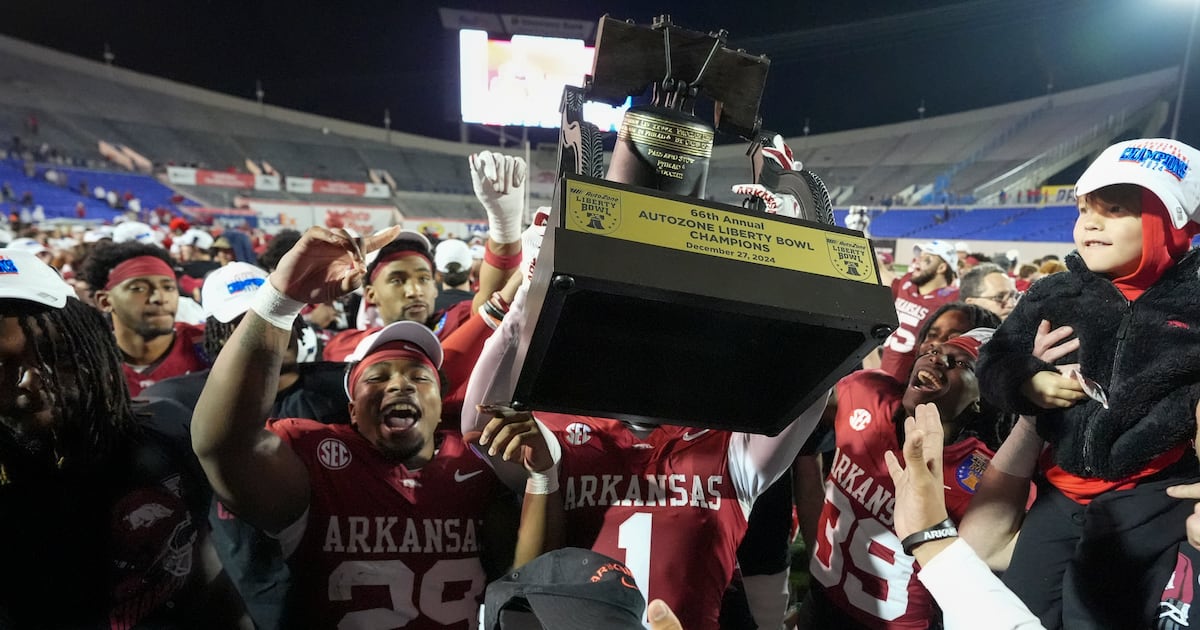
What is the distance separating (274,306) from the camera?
121cm

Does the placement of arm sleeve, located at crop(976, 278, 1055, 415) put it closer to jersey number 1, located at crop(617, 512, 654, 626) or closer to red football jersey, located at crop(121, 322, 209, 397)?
jersey number 1, located at crop(617, 512, 654, 626)

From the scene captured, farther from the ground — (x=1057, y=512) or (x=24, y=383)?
(x=24, y=383)

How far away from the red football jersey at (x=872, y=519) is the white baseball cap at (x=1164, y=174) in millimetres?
1013

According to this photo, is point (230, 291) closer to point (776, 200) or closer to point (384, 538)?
point (384, 538)

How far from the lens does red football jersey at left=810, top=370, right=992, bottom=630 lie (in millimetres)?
2020

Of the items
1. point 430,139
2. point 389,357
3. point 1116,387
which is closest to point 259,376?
point 389,357

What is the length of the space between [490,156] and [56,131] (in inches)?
1243

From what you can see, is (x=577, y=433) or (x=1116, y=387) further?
(x=577, y=433)

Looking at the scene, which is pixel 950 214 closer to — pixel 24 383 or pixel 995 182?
pixel 995 182

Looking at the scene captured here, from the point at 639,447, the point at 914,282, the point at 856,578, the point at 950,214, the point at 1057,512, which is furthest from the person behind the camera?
the point at 950,214

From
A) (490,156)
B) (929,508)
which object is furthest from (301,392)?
(929,508)

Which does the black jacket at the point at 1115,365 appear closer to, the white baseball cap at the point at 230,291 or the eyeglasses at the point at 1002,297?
the white baseball cap at the point at 230,291

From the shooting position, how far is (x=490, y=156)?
1.75m

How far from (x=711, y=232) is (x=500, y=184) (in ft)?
3.43
